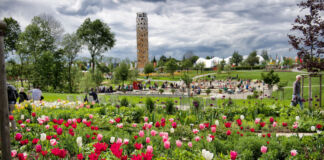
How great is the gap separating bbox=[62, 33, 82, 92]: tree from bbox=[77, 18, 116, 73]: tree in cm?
304

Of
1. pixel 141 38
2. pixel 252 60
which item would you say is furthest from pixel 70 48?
pixel 252 60

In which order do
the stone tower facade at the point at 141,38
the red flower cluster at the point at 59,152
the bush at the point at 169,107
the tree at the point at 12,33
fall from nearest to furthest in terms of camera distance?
the red flower cluster at the point at 59,152 → the bush at the point at 169,107 → the tree at the point at 12,33 → the stone tower facade at the point at 141,38

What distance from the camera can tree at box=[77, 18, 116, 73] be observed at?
126 ft

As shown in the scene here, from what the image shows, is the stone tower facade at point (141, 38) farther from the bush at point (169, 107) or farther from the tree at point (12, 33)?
the bush at point (169, 107)

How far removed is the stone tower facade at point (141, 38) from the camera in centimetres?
9288

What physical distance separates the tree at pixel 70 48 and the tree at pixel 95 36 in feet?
9.99

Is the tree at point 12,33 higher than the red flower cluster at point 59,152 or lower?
higher

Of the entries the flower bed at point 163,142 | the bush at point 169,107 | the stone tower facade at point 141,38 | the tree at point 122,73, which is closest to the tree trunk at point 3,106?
the flower bed at point 163,142

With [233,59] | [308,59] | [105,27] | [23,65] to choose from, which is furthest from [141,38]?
[308,59]

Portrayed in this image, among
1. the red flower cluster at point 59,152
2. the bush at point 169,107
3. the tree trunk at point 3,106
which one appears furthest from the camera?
the bush at point 169,107

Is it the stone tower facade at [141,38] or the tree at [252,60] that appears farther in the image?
the stone tower facade at [141,38]

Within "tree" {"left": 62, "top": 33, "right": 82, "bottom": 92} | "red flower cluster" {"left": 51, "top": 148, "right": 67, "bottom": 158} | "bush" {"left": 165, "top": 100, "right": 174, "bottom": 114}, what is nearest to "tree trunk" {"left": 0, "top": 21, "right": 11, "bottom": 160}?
"red flower cluster" {"left": 51, "top": 148, "right": 67, "bottom": 158}

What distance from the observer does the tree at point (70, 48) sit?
34.2 m

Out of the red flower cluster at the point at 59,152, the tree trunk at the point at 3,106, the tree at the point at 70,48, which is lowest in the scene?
the red flower cluster at the point at 59,152
